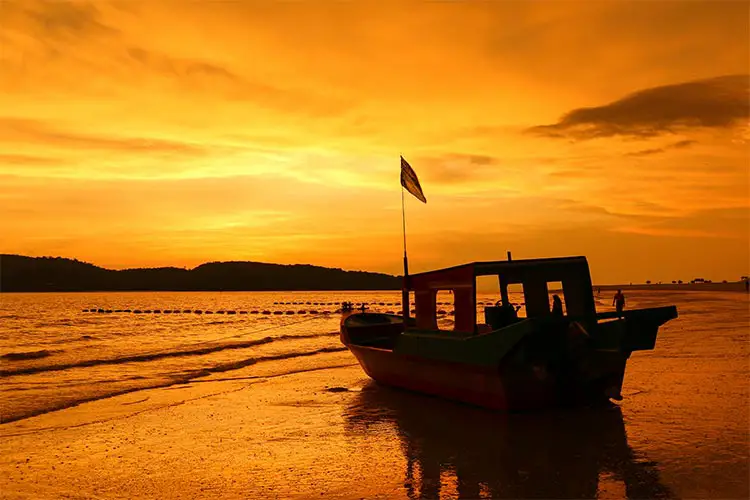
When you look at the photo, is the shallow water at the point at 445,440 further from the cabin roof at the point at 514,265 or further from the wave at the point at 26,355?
the wave at the point at 26,355

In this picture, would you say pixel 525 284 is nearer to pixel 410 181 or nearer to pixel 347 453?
pixel 410 181

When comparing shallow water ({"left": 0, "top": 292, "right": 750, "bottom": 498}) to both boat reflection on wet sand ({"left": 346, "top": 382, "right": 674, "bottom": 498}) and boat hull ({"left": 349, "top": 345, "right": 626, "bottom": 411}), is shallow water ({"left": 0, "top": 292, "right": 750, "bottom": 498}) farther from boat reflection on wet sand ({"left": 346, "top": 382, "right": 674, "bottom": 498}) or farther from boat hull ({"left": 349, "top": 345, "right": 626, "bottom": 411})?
boat hull ({"left": 349, "top": 345, "right": 626, "bottom": 411})

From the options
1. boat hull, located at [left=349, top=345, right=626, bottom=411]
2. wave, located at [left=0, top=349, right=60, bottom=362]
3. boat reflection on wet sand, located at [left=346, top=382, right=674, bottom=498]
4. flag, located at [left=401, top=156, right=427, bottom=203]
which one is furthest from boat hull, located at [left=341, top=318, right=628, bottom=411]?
wave, located at [left=0, top=349, right=60, bottom=362]

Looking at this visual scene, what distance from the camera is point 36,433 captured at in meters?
13.6

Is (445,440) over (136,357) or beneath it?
over

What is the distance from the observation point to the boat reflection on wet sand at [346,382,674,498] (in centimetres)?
856

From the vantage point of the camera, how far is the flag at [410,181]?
17969 mm

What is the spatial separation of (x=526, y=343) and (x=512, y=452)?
2.72 meters

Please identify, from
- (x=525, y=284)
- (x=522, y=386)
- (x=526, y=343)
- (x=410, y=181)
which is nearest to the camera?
(x=526, y=343)

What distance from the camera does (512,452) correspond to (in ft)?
34.6

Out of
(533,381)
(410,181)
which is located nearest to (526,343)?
(533,381)

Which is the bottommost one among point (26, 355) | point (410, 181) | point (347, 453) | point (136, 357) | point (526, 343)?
point (136, 357)

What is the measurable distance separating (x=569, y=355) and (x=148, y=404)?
10966 mm

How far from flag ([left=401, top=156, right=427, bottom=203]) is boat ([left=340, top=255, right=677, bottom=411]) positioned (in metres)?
2.55
